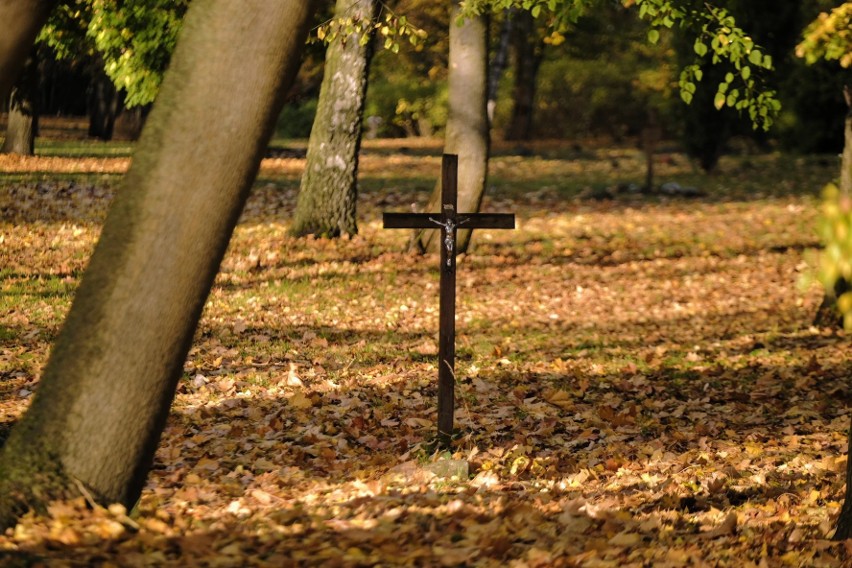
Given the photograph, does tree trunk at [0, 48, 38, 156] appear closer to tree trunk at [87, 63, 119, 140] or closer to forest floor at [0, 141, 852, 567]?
forest floor at [0, 141, 852, 567]

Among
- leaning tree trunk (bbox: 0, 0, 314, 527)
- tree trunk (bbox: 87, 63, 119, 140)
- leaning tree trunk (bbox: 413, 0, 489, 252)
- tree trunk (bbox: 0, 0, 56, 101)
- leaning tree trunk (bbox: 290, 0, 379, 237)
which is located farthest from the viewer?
tree trunk (bbox: 87, 63, 119, 140)

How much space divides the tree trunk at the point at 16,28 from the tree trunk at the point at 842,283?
8.30 meters

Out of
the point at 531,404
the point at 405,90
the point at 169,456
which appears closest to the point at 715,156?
the point at 405,90

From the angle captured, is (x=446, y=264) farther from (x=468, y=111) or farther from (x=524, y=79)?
(x=524, y=79)

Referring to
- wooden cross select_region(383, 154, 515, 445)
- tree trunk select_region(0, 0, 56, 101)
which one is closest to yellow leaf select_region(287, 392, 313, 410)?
wooden cross select_region(383, 154, 515, 445)

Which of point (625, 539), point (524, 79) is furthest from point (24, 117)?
point (625, 539)

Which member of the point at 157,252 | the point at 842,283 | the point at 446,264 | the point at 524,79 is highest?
the point at 524,79

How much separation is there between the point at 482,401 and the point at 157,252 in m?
4.35

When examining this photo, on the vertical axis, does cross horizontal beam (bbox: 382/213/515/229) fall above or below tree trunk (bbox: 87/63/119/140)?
below

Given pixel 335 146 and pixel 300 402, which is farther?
pixel 335 146

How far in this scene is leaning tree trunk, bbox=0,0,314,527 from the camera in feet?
16.0

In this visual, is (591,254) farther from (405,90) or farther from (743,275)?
(405,90)

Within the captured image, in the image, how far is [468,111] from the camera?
1434 centimetres

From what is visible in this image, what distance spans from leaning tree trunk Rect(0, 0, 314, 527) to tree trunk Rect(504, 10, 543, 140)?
32037mm
